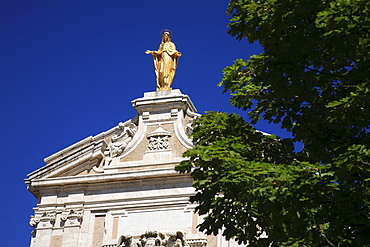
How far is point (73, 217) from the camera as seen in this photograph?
24328 millimetres

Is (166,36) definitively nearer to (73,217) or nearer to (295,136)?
(73,217)

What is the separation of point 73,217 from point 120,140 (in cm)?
303

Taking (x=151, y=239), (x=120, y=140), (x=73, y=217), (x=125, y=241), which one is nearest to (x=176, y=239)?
(x=151, y=239)

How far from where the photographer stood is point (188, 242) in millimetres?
22859

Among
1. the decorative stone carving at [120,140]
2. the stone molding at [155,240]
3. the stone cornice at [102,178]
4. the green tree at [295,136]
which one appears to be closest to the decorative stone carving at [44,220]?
the stone cornice at [102,178]

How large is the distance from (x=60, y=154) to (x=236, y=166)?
45.8ft

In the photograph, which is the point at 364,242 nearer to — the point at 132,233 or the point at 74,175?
the point at 132,233

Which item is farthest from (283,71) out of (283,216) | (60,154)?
(60,154)

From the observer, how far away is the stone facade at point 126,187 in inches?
926

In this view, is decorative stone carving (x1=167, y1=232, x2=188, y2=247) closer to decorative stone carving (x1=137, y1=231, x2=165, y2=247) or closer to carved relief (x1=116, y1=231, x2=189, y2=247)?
carved relief (x1=116, y1=231, x2=189, y2=247)

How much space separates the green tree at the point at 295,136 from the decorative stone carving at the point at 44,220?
11.0 metres

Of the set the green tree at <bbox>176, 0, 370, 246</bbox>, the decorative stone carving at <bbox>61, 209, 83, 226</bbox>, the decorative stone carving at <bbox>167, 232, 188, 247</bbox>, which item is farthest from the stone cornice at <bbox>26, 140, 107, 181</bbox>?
the green tree at <bbox>176, 0, 370, 246</bbox>

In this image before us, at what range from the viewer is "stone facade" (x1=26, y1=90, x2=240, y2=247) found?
23531 millimetres

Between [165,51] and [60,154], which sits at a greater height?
[165,51]
